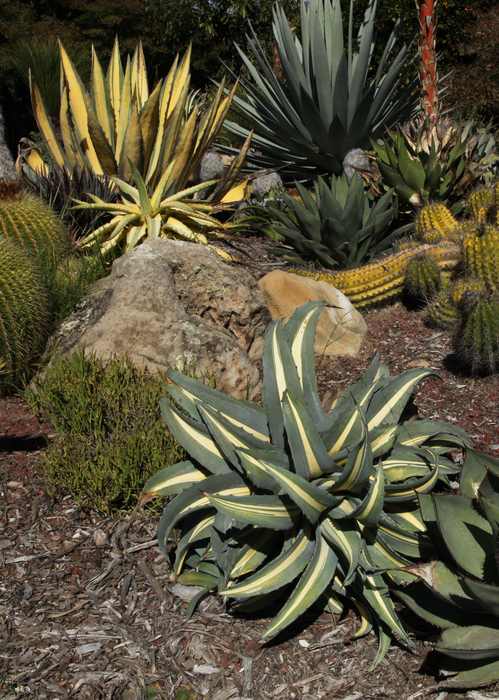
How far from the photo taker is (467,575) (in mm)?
2445

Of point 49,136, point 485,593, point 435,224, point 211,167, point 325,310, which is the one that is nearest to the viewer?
point 485,593

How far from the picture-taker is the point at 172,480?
2.87 metres

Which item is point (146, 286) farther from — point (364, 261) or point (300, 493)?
point (364, 261)

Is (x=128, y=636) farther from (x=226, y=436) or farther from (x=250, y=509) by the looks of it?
(x=226, y=436)

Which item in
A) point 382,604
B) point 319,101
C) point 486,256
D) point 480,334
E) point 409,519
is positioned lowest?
point 382,604

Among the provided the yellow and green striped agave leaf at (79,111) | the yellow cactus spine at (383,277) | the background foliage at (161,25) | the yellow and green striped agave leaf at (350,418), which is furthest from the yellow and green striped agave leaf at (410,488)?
the background foliage at (161,25)

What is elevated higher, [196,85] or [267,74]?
[267,74]

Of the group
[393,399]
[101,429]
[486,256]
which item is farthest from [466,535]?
[486,256]

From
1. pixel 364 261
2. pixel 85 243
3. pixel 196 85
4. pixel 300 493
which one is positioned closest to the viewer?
pixel 300 493

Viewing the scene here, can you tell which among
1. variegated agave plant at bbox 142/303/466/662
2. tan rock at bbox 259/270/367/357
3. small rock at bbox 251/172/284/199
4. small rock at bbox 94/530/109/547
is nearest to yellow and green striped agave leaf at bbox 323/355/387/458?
variegated agave plant at bbox 142/303/466/662

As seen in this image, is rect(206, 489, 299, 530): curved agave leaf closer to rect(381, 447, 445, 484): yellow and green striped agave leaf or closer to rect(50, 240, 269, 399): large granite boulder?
rect(381, 447, 445, 484): yellow and green striped agave leaf

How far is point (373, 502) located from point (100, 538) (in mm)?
1220

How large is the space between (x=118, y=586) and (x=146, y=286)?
1.93 metres

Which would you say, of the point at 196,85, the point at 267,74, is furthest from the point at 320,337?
the point at 196,85
